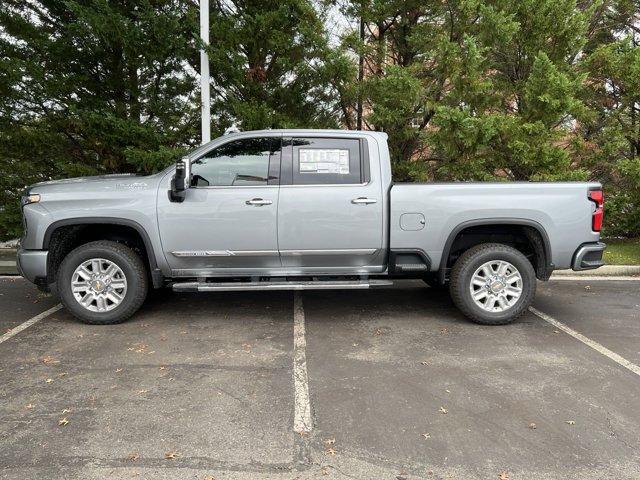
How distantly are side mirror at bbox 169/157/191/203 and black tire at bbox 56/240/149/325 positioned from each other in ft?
2.55

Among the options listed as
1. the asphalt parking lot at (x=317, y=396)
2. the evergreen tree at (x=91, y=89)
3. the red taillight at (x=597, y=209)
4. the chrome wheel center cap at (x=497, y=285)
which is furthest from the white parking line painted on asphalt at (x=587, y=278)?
the evergreen tree at (x=91, y=89)

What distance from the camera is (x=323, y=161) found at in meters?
5.32

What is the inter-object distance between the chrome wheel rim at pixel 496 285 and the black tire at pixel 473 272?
0.12 ft

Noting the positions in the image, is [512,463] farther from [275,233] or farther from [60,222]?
[60,222]

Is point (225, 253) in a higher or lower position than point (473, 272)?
higher

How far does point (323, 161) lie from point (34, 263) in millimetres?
3059

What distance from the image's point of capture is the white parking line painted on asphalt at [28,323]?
4.96 metres

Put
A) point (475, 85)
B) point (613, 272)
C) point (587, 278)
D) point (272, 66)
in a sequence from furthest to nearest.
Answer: point (272, 66) → point (475, 85) → point (613, 272) → point (587, 278)

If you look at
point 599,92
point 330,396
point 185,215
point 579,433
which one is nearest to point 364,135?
point 185,215

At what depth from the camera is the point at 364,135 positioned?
5434 millimetres

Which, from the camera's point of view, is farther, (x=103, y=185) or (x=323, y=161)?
(x=323, y=161)

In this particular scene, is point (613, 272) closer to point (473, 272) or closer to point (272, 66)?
point (473, 272)

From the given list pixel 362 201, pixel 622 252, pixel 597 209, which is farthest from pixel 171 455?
pixel 622 252

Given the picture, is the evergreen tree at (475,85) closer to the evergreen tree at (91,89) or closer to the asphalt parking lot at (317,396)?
the evergreen tree at (91,89)
